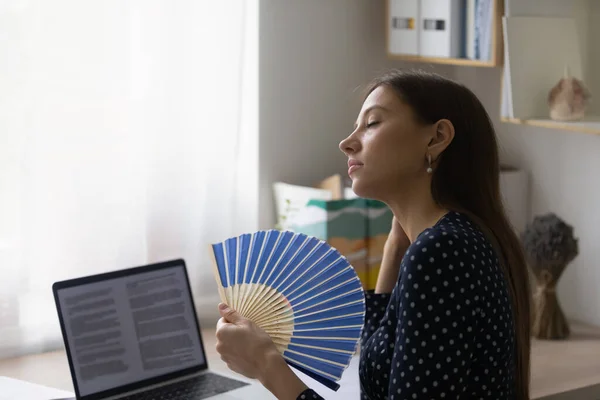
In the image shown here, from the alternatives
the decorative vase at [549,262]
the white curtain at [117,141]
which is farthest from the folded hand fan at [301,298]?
the decorative vase at [549,262]

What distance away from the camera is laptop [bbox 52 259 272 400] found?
188cm

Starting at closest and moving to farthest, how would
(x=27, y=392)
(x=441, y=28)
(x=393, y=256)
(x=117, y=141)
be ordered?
(x=393, y=256), (x=27, y=392), (x=117, y=141), (x=441, y=28)

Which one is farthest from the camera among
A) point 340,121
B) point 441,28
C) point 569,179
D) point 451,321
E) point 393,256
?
point 340,121

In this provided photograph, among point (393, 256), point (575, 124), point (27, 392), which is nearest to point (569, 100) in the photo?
point (575, 124)

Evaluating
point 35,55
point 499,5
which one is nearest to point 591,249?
point 499,5

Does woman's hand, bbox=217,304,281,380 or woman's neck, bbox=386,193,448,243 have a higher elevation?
woman's neck, bbox=386,193,448,243

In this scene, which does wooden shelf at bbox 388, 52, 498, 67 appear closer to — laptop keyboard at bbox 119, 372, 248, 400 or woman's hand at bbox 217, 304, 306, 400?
laptop keyboard at bbox 119, 372, 248, 400

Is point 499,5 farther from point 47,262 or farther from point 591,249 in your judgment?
point 47,262

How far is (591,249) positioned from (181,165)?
111cm

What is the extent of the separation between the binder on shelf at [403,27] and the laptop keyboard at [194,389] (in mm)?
1104

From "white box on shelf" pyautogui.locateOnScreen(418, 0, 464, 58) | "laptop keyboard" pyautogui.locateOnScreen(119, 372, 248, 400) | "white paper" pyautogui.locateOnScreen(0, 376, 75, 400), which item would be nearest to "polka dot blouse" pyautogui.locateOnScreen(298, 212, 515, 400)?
"laptop keyboard" pyautogui.locateOnScreen(119, 372, 248, 400)

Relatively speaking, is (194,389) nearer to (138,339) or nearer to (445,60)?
(138,339)

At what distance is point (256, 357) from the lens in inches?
57.4

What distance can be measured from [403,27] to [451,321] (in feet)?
4.89
